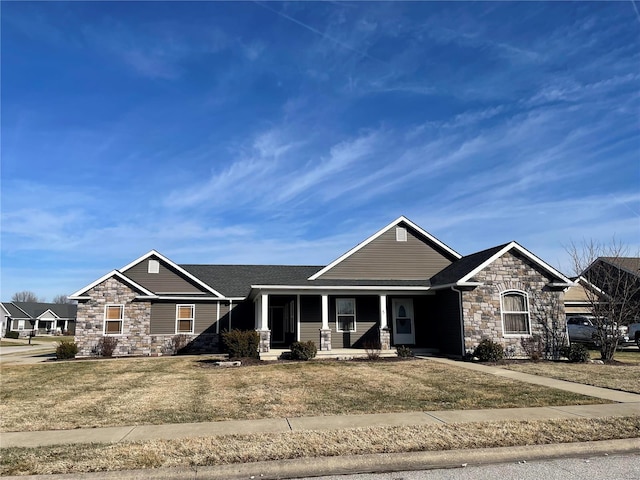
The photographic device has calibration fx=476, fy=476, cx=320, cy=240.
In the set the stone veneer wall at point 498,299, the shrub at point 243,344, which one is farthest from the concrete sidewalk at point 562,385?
the shrub at point 243,344

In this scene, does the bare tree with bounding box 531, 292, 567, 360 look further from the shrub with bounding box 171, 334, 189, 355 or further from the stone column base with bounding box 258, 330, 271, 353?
the shrub with bounding box 171, 334, 189, 355

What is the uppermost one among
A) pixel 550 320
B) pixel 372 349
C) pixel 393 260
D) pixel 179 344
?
pixel 393 260

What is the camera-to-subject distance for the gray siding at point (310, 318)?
21.3m

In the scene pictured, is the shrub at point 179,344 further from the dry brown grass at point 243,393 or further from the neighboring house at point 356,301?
the dry brown grass at point 243,393

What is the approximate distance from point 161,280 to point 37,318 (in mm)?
54948

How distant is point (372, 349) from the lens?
64.5ft

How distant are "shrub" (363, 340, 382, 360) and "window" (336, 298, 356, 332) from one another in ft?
3.77

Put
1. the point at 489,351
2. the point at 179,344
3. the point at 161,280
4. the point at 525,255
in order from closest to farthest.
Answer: the point at 489,351 → the point at 525,255 → the point at 179,344 → the point at 161,280

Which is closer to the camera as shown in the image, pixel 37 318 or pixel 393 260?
pixel 393 260

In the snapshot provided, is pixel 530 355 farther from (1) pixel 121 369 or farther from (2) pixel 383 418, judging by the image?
(1) pixel 121 369

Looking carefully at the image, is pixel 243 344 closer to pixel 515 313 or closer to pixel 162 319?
pixel 162 319

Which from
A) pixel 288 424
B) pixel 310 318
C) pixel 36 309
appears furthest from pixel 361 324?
pixel 36 309

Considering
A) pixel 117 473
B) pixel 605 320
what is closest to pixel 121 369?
pixel 117 473

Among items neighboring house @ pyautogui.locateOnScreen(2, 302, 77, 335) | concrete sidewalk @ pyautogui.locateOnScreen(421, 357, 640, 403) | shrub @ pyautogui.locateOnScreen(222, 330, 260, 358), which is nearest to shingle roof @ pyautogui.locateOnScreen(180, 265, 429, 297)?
shrub @ pyautogui.locateOnScreen(222, 330, 260, 358)
